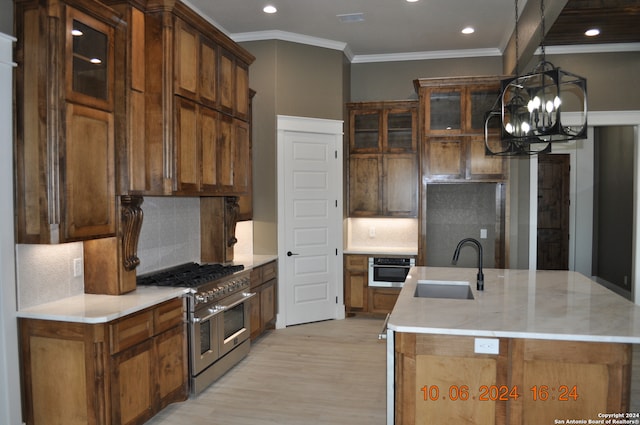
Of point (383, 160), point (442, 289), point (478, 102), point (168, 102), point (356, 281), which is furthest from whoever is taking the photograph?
point (383, 160)

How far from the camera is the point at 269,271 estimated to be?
5.23 metres

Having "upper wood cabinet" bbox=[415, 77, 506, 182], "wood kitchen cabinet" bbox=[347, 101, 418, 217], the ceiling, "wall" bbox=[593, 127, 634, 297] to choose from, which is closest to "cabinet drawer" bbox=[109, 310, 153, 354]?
the ceiling

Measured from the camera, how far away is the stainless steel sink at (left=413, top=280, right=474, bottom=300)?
3.62 metres

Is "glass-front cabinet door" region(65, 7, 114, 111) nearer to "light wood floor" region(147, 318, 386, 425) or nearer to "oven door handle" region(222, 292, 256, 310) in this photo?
"oven door handle" region(222, 292, 256, 310)

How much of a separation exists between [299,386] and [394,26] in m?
3.87

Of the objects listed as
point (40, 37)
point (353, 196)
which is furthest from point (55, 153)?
point (353, 196)

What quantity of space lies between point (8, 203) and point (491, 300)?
2950 mm

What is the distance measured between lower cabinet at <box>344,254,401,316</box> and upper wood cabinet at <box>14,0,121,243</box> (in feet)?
11.7

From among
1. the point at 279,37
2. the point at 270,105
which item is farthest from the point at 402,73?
the point at 270,105

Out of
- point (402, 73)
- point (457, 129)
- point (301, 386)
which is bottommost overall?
point (301, 386)

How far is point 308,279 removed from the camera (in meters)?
5.69

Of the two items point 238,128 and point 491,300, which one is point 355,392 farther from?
point 238,128

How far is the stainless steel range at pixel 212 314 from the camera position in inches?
142

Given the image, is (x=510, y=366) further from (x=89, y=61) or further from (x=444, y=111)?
(x=444, y=111)
